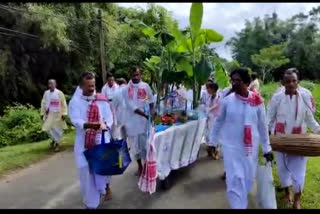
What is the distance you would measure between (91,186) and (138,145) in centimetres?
185

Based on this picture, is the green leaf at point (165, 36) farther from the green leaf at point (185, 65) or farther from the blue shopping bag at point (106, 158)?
the blue shopping bag at point (106, 158)

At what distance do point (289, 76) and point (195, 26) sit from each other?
223 centimetres

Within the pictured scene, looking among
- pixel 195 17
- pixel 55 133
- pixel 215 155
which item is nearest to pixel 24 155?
pixel 55 133

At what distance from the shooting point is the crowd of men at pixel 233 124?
5102 millimetres

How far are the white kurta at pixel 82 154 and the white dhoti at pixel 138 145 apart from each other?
5.13 ft

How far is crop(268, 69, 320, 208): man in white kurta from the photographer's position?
6008 millimetres

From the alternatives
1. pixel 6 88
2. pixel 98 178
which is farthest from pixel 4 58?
pixel 98 178

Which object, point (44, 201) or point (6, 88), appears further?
point (6, 88)

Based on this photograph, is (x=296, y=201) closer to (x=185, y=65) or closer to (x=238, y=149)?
(x=238, y=149)

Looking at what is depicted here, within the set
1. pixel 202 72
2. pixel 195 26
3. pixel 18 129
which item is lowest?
pixel 18 129

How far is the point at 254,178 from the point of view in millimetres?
5125

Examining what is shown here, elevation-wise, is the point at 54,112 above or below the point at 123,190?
above

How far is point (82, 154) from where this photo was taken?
594 cm
